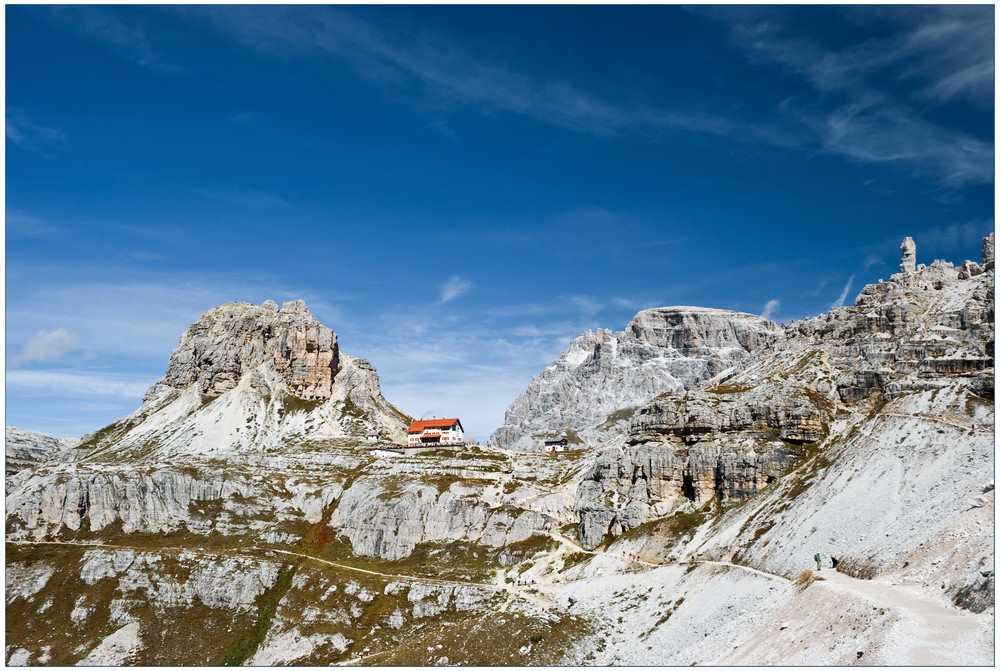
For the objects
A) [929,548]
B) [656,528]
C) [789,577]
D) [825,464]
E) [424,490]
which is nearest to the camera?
[929,548]

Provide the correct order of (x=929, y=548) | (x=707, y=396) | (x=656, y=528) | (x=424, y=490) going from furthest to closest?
(x=424, y=490), (x=707, y=396), (x=656, y=528), (x=929, y=548)

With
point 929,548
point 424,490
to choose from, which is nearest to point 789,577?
point 929,548

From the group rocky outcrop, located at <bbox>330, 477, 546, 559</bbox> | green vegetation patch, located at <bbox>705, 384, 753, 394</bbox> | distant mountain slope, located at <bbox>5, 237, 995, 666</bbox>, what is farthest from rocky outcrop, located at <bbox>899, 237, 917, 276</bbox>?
rocky outcrop, located at <bbox>330, 477, 546, 559</bbox>

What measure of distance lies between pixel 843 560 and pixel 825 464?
33482 millimetres

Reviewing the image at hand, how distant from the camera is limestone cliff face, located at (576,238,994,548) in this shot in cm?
12319

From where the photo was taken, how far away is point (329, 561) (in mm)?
154000

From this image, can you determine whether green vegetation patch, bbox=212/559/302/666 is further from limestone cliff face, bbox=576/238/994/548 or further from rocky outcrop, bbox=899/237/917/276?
rocky outcrop, bbox=899/237/917/276

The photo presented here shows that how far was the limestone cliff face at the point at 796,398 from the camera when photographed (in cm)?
12319

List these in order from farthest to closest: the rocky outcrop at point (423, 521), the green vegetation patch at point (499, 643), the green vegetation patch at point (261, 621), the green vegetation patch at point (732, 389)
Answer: the rocky outcrop at point (423, 521) < the green vegetation patch at point (732, 389) < the green vegetation patch at point (261, 621) < the green vegetation patch at point (499, 643)

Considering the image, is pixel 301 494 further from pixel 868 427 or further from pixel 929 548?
pixel 929 548

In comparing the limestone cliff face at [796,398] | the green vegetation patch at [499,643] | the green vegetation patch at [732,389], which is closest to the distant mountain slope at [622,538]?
the green vegetation patch at [499,643]

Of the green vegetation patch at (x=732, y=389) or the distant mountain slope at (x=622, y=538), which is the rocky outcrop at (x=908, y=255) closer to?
the distant mountain slope at (x=622, y=538)

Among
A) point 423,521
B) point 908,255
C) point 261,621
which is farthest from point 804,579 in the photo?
point 908,255

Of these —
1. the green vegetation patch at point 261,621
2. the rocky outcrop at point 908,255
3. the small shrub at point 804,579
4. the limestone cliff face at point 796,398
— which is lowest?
the green vegetation patch at point 261,621
